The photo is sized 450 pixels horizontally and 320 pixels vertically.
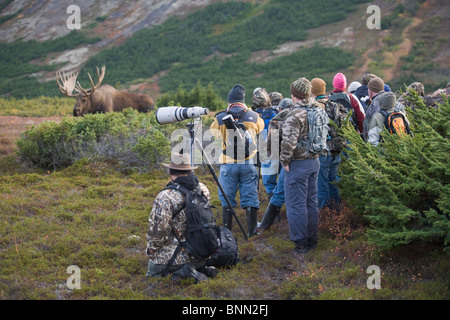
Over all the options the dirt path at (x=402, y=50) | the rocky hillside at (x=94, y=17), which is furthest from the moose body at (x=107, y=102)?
A: the rocky hillside at (x=94, y=17)

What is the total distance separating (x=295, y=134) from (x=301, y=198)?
0.84m

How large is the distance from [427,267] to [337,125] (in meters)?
2.46

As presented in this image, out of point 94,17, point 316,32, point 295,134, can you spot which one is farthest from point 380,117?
point 94,17

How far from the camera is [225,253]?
5.65 m

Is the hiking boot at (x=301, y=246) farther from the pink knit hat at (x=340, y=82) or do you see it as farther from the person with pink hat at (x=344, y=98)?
the pink knit hat at (x=340, y=82)

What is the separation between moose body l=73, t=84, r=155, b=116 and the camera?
15211 millimetres

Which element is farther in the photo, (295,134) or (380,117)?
(380,117)

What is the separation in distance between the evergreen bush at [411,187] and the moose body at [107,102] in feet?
36.8

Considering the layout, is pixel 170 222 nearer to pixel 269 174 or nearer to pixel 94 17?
pixel 269 174

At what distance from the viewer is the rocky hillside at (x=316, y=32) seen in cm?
2939

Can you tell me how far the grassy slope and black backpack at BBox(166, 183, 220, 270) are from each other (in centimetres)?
39

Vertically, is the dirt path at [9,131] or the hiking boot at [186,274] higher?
the dirt path at [9,131]

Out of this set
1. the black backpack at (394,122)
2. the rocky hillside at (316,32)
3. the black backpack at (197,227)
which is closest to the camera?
the black backpack at (197,227)
